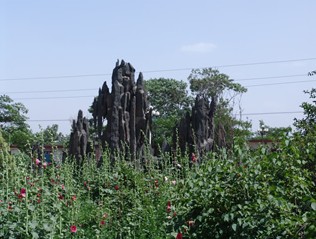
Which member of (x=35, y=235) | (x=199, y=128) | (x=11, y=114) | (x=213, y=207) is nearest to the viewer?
(x=213, y=207)

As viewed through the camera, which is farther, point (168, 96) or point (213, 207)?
point (168, 96)

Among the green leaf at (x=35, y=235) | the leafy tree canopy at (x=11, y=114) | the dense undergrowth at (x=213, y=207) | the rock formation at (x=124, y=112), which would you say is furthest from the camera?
the leafy tree canopy at (x=11, y=114)

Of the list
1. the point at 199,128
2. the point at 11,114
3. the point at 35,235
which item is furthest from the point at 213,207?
the point at 11,114

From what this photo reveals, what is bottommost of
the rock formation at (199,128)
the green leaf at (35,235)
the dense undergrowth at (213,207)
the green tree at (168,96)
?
the green leaf at (35,235)

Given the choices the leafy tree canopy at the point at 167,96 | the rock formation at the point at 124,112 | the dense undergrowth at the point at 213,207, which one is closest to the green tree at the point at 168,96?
the leafy tree canopy at the point at 167,96

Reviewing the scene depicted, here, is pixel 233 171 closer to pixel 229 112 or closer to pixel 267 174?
pixel 267 174

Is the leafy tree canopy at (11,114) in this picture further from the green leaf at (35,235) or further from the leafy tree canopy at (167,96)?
A: the green leaf at (35,235)

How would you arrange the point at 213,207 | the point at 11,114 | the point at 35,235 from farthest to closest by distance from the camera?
the point at 11,114, the point at 35,235, the point at 213,207

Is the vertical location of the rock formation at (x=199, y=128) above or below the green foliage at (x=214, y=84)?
below

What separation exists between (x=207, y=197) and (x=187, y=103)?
42.2 meters

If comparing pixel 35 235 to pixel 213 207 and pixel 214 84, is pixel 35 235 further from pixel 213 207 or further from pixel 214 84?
pixel 214 84

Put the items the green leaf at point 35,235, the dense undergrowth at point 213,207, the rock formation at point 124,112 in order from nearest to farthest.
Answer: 1. the dense undergrowth at point 213,207
2. the green leaf at point 35,235
3. the rock formation at point 124,112

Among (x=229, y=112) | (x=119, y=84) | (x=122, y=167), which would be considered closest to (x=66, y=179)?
(x=122, y=167)

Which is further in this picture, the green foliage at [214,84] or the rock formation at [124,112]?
the green foliage at [214,84]
